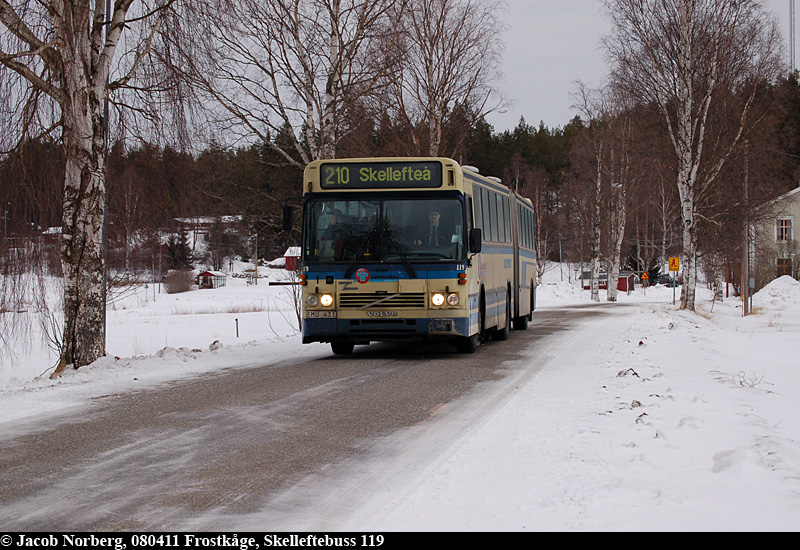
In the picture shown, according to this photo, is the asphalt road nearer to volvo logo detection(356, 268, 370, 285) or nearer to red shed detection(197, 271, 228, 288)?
volvo logo detection(356, 268, 370, 285)

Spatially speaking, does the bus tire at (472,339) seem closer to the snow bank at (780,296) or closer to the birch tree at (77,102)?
the birch tree at (77,102)

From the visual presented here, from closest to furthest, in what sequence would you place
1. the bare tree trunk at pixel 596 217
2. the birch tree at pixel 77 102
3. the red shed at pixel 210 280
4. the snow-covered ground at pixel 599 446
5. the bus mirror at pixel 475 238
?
the snow-covered ground at pixel 599 446 < the birch tree at pixel 77 102 < the bus mirror at pixel 475 238 < the bare tree trunk at pixel 596 217 < the red shed at pixel 210 280

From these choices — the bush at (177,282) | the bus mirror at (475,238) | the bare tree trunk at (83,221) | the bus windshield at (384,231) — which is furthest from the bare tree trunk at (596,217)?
the bare tree trunk at (83,221)

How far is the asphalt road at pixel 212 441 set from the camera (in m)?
5.51

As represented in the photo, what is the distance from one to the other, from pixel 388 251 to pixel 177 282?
6299 centimetres

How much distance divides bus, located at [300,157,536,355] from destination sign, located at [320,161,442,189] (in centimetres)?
2

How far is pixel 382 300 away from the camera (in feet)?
50.1

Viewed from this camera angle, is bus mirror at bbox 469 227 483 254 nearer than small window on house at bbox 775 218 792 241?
Yes

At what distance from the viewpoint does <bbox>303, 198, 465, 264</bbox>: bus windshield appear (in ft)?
50.3

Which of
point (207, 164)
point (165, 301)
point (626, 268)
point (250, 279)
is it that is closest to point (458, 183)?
point (207, 164)

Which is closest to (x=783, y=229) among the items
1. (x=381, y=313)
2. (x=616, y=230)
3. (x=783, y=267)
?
(x=783, y=267)

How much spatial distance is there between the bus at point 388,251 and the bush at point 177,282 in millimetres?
61344

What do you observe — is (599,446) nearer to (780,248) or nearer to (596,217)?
(596,217)

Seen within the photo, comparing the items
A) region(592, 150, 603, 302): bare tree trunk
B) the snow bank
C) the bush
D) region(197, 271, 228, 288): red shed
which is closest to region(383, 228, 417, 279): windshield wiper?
the snow bank
